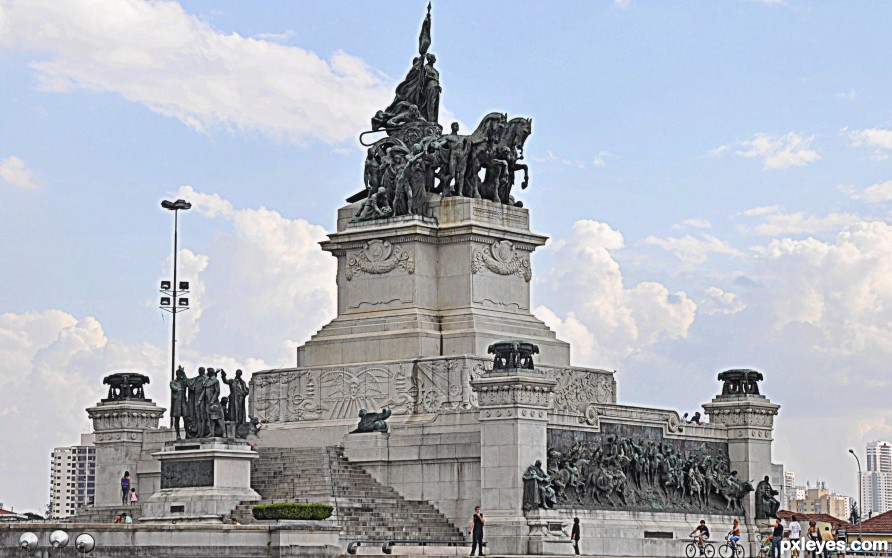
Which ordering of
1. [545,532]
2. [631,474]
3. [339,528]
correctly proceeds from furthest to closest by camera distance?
[631,474]
[545,532]
[339,528]

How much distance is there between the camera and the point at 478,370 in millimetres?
69062

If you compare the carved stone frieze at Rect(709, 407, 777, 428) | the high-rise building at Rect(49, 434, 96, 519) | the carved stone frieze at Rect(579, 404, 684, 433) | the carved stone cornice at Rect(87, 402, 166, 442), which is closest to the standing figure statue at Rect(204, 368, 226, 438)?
the carved stone cornice at Rect(87, 402, 166, 442)

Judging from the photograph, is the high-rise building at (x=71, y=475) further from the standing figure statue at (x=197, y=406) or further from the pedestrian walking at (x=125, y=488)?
the standing figure statue at (x=197, y=406)

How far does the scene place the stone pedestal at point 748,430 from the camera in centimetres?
7269

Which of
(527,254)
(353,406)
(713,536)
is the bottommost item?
(713,536)

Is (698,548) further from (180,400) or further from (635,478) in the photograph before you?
(180,400)

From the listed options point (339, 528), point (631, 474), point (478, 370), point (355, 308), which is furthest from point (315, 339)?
point (339, 528)

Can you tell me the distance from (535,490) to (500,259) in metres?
12.5

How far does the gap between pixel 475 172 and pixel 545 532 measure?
629 inches

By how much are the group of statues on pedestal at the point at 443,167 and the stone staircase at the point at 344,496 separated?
10.3m

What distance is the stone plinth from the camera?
7169 cm

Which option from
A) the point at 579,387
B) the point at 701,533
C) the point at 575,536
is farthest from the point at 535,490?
the point at 579,387

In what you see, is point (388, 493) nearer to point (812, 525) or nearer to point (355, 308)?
point (355, 308)

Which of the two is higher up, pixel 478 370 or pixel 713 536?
pixel 478 370
